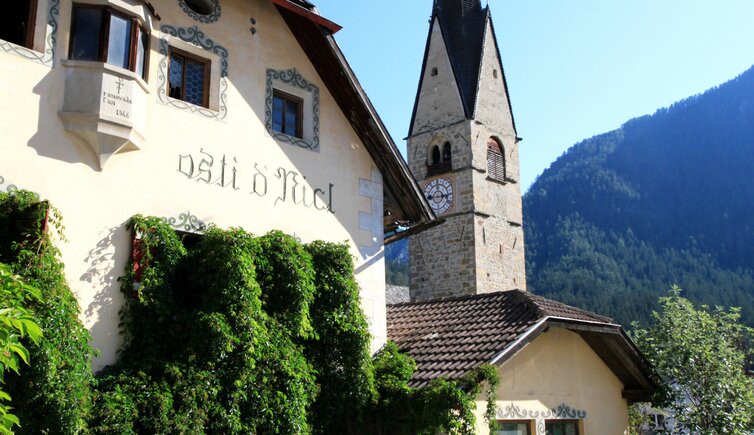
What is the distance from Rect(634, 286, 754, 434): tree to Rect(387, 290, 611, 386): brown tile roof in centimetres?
225

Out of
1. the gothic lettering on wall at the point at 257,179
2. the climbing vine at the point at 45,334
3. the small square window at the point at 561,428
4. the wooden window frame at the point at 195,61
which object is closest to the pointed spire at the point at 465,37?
the small square window at the point at 561,428

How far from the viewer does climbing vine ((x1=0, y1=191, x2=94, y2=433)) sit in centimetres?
786

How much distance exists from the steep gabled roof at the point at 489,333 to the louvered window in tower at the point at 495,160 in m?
24.6

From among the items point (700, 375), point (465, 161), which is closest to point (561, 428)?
point (700, 375)

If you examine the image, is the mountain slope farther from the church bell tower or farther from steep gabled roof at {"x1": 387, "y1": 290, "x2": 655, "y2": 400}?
steep gabled roof at {"x1": 387, "y1": 290, "x2": 655, "y2": 400}

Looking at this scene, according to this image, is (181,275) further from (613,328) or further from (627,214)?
(627,214)

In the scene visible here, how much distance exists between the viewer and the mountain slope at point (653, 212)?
375 feet

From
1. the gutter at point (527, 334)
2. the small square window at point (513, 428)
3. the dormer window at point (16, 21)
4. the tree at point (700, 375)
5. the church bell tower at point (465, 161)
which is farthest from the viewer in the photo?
the church bell tower at point (465, 161)

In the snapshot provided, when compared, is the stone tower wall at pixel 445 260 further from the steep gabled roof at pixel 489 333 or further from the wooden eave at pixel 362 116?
the wooden eave at pixel 362 116

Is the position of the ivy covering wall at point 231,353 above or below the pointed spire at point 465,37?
below

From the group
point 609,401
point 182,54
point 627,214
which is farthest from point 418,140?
point 627,214

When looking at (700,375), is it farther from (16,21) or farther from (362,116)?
(16,21)

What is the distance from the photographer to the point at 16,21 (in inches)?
370

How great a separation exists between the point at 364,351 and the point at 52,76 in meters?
5.25
